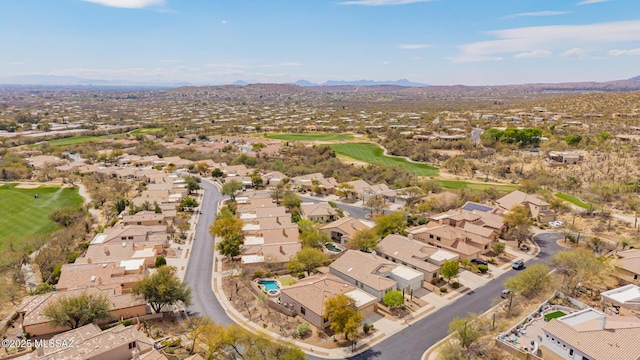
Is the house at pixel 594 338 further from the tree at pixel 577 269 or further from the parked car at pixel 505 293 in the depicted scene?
the tree at pixel 577 269

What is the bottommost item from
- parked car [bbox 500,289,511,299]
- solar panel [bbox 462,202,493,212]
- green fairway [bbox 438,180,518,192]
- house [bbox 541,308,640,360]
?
parked car [bbox 500,289,511,299]

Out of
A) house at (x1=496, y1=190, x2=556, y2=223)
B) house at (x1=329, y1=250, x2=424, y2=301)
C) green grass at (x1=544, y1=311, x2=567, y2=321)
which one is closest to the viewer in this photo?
green grass at (x1=544, y1=311, x2=567, y2=321)

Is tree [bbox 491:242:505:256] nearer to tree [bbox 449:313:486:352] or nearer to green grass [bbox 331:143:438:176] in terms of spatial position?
tree [bbox 449:313:486:352]

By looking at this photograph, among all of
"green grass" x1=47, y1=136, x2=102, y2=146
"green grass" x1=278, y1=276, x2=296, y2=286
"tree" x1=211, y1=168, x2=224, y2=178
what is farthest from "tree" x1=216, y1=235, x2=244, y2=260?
"green grass" x1=47, y1=136, x2=102, y2=146

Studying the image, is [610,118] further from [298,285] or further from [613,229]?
[298,285]

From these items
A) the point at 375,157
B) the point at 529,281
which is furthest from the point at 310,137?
the point at 529,281

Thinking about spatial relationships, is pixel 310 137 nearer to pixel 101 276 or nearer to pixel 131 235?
pixel 131 235

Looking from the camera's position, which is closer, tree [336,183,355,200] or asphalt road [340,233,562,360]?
asphalt road [340,233,562,360]
